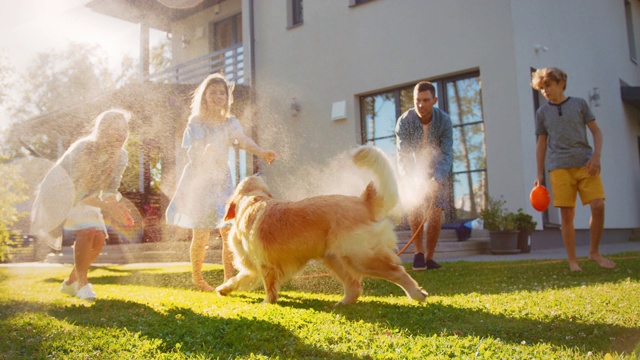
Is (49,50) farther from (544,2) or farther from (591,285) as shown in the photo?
(591,285)

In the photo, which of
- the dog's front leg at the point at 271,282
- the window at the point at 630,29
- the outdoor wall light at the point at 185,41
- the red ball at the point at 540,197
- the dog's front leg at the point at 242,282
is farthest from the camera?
the window at the point at 630,29

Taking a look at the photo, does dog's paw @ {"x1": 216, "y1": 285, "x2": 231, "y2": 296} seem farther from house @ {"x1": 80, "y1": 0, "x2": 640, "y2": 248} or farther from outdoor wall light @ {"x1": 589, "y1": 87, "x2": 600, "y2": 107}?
outdoor wall light @ {"x1": 589, "y1": 87, "x2": 600, "y2": 107}

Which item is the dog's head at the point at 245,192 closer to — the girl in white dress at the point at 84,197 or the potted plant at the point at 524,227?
the girl in white dress at the point at 84,197

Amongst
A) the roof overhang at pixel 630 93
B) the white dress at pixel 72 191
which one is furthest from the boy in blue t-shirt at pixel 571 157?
the roof overhang at pixel 630 93

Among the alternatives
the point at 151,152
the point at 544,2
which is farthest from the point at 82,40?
the point at 544,2

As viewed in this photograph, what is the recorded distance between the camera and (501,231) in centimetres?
777

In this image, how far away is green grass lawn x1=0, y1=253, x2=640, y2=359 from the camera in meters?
2.30

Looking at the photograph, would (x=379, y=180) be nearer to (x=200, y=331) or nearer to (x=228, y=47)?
(x=200, y=331)

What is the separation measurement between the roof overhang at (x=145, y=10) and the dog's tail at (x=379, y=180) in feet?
39.5

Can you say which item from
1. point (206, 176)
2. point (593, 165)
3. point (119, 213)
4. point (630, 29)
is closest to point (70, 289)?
point (119, 213)

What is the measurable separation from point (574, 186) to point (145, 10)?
12625mm

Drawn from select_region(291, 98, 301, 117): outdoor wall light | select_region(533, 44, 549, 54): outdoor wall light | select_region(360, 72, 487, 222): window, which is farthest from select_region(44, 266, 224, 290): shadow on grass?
select_region(533, 44, 549, 54): outdoor wall light

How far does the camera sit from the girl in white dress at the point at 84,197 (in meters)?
4.27

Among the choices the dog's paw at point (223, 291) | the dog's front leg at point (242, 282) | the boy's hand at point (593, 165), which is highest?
the boy's hand at point (593, 165)
